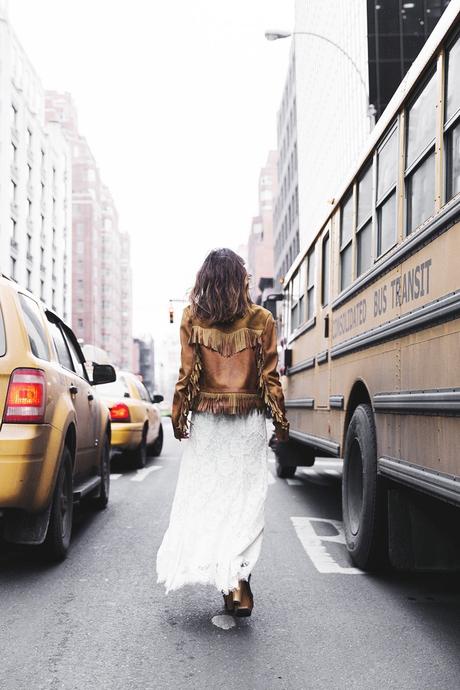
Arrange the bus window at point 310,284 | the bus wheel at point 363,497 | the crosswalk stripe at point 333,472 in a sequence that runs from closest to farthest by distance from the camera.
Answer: the bus wheel at point 363,497
the bus window at point 310,284
the crosswalk stripe at point 333,472

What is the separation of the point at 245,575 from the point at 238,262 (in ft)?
5.32

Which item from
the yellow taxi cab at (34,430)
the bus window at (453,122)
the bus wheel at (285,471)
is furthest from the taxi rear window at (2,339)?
the bus wheel at (285,471)

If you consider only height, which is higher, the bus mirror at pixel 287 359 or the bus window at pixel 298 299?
the bus window at pixel 298 299

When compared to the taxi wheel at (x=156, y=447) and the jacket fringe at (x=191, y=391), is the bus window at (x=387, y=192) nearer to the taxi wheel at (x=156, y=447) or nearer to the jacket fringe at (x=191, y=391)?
the jacket fringe at (x=191, y=391)

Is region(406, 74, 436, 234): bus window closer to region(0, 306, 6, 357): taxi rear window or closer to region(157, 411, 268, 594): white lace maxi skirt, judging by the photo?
region(157, 411, 268, 594): white lace maxi skirt

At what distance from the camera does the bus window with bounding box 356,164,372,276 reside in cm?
579

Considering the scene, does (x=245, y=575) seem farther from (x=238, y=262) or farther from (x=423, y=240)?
(x=423, y=240)

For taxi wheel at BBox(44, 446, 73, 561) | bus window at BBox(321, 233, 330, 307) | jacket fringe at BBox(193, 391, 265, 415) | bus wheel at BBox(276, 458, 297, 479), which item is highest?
bus window at BBox(321, 233, 330, 307)

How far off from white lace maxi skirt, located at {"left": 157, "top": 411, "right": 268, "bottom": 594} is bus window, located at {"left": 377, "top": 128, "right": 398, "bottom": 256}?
5.10ft

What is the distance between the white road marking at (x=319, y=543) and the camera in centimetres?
549

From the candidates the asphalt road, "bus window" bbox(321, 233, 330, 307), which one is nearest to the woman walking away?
the asphalt road

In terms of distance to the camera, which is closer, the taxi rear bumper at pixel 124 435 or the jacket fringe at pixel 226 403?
the jacket fringe at pixel 226 403

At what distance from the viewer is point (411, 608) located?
14.8 ft

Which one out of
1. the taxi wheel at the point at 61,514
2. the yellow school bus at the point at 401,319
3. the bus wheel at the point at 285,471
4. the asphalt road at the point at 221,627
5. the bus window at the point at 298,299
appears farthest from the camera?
the bus wheel at the point at 285,471
